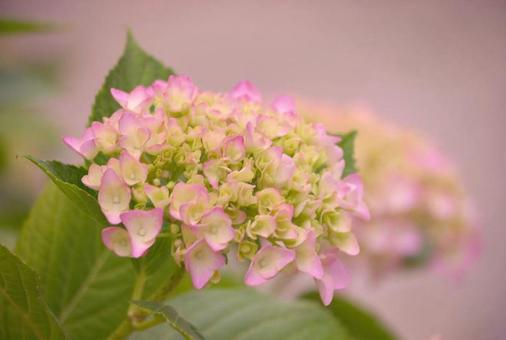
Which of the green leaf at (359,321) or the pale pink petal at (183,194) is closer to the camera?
the pale pink petal at (183,194)

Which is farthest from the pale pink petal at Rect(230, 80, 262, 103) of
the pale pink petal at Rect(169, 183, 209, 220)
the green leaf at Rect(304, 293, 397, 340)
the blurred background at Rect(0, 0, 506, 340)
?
the blurred background at Rect(0, 0, 506, 340)

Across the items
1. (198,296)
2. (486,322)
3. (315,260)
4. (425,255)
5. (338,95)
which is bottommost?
(486,322)

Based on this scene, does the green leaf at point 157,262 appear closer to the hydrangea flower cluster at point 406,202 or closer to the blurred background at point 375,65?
the hydrangea flower cluster at point 406,202

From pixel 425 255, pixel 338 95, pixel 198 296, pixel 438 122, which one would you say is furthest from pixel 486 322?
pixel 198 296

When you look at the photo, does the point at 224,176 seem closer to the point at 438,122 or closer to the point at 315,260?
the point at 315,260

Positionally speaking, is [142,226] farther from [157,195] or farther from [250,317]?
[250,317]

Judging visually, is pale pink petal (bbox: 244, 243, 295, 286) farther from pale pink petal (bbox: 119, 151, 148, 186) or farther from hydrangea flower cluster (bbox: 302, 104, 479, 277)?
hydrangea flower cluster (bbox: 302, 104, 479, 277)

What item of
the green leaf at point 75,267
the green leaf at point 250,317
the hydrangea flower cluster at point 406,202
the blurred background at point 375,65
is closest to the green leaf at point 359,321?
the hydrangea flower cluster at point 406,202
